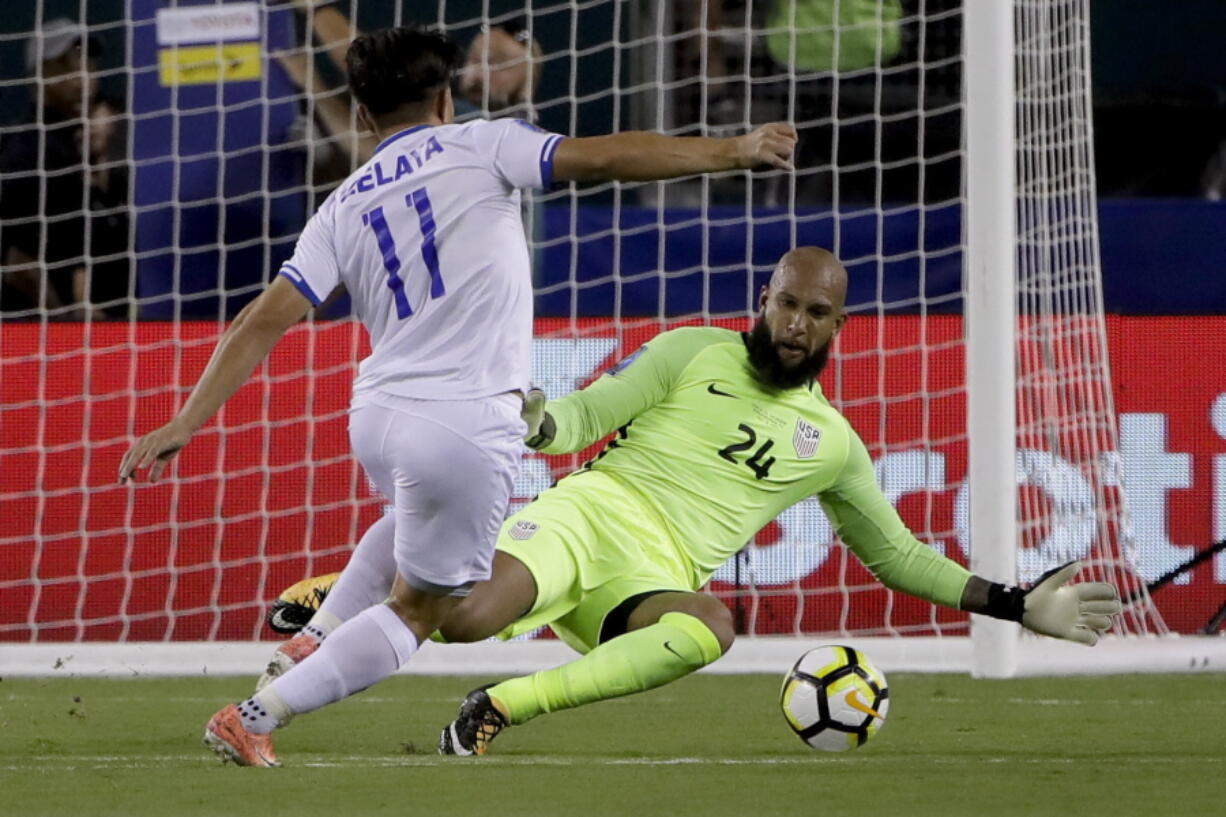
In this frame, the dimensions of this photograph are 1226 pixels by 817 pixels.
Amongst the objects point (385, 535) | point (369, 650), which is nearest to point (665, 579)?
point (385, 535)

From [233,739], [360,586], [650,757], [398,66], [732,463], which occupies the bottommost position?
[650,757]

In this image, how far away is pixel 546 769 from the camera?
4820 mm

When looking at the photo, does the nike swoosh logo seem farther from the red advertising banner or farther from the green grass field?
the red advertising banner

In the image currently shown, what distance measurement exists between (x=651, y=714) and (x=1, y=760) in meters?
1.99

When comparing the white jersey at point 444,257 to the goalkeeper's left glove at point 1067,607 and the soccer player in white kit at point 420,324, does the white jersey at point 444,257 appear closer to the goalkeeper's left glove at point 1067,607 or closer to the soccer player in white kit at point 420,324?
the soccer player in white kit at point 420,324

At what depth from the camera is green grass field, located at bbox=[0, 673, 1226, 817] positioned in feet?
13.8

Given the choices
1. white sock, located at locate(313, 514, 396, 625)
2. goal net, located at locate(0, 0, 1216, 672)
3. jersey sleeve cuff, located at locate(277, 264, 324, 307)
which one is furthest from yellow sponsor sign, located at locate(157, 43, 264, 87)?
jersey sleeve cuff, located at locate(277, 264, 324, 307)

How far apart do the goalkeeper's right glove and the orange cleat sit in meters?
0.87

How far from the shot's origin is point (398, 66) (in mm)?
4453

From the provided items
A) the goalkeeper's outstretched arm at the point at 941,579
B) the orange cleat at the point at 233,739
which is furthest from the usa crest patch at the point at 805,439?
the orange cleat at the point at 233,739

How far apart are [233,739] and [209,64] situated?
4144mm

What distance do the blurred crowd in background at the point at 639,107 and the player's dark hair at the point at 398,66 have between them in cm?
318

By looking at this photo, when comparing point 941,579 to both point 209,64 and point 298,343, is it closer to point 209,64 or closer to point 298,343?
point 298,343

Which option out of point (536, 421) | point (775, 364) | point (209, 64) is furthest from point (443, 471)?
point (209, 64)
